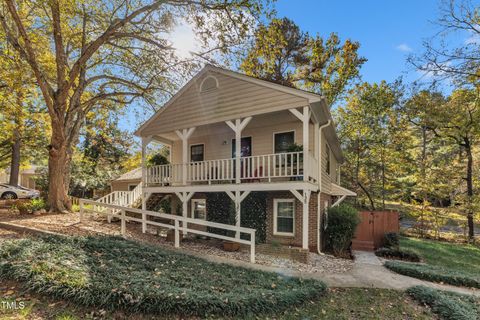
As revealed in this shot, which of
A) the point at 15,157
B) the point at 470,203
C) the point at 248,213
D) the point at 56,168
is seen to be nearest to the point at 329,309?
the point at 248,213

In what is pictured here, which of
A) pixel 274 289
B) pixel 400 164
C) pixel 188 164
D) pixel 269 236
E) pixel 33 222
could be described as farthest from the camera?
pixel 400 164

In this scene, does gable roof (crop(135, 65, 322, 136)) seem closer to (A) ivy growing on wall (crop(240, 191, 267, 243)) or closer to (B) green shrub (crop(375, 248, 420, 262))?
(A) ivy growing on wall (crop(240, 191, 267, 243))

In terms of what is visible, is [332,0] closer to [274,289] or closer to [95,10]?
[95,10]

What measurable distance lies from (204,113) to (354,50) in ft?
50.6

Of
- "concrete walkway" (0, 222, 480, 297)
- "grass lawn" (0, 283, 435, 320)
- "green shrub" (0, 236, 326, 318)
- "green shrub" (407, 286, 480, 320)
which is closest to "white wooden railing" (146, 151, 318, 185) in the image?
"concrete walkway" (0, 222, 480, 297)

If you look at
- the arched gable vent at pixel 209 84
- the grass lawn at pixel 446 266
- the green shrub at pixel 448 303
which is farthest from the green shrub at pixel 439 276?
the arched gable vent at pixel 209 84

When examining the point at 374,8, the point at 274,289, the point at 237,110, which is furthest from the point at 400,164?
the point at 274,289

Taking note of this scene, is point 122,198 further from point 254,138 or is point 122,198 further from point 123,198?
point 254,138

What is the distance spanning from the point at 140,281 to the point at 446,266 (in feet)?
34.7

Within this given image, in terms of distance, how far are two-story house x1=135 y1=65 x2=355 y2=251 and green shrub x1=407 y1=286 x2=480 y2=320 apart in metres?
3.20

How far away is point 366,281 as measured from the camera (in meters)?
7.03

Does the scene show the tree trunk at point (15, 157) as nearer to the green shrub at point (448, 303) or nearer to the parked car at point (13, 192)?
the parked car at point (13, 192)

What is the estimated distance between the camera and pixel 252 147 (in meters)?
12.3

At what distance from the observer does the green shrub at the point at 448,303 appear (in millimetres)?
5227
